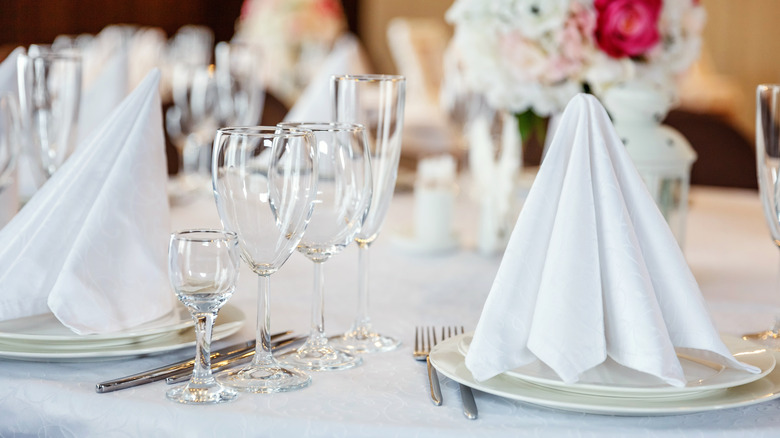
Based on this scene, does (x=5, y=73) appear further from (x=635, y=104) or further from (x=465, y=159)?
(x=465, y=159)

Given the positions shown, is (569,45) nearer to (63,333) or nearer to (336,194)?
(336,194)

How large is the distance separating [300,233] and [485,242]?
835 mm

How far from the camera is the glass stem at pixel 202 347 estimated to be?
902 millimetres

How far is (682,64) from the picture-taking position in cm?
163

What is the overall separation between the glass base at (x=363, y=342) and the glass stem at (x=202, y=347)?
22 cm

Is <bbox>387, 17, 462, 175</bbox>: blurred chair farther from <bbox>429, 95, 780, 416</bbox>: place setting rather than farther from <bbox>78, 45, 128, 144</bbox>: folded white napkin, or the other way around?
<bbox>429, 95, 780, 416</bbox>: place setting

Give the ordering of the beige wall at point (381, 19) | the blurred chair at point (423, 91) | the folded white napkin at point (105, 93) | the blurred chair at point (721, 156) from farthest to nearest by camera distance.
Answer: the beige wall at point (381, 19) < the blurred chair at point (423, 91) < the blurred chair at point (721, 156) < the folded white napkin at point (105, 93)

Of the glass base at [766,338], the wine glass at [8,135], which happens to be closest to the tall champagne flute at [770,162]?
the glass base at [766,338]

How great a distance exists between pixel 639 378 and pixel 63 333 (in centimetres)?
58

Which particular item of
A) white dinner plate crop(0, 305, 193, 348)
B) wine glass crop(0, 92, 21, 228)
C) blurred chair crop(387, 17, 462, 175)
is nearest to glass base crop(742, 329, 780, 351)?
white dinner plate crop(0, 305, 193, 348)

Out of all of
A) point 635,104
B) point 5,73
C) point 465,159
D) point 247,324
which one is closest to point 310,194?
point 247,324

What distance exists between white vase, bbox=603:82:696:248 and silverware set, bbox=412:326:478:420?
500mm

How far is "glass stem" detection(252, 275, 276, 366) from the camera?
3.18ft

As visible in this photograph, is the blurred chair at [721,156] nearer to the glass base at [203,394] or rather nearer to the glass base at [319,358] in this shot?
the glass base at [319,358]
